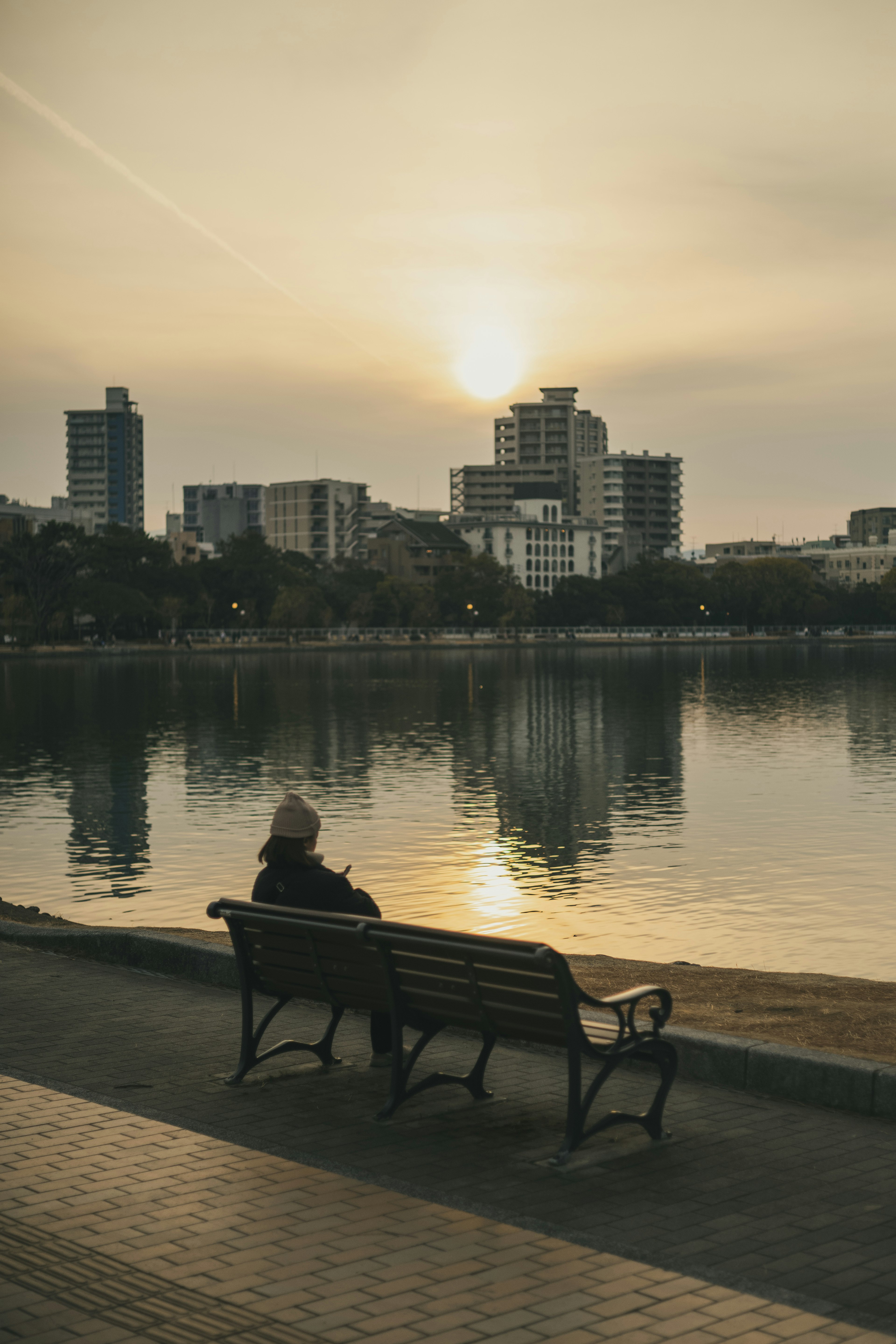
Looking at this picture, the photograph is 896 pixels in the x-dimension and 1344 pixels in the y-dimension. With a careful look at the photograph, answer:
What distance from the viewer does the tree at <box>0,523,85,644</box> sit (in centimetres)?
15062

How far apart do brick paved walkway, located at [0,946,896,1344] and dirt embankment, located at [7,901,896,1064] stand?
4.27 ft

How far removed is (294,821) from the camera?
27.1 ft

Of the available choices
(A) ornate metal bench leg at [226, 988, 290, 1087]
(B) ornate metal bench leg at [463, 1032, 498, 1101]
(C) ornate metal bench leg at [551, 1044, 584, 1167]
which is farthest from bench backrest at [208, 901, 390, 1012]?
(C) ornate metal bench leg at [551, 1044, 584, 1167]

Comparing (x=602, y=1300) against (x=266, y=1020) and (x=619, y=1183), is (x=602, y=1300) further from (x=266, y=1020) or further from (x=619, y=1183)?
(x=266, y=1020)

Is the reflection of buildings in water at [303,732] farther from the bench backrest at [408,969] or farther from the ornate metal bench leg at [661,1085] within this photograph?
the ornate metal bench leg at [661,1085]

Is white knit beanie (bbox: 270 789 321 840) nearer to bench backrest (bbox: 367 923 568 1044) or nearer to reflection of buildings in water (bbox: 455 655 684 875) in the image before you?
bench backrest (bbox: 367 923 568 1044)

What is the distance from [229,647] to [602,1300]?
159228mm

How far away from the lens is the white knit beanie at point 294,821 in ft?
27.1

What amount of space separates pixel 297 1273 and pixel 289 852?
333 centimetres

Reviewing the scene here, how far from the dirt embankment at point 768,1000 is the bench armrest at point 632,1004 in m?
1.41

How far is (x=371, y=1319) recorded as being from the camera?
16.0 feet

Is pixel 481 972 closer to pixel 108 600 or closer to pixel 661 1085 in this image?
pixel 661 1085

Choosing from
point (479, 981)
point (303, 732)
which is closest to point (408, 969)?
point (479, 981)

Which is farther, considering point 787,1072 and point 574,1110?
point 787,1072
